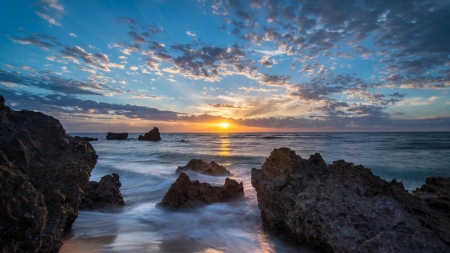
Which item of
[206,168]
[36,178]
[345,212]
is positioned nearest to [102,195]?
[36,178]

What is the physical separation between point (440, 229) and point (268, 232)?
2.56m

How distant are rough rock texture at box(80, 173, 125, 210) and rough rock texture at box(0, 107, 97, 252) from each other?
1.76 metres

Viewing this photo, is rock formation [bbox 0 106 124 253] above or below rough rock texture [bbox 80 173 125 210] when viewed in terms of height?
above

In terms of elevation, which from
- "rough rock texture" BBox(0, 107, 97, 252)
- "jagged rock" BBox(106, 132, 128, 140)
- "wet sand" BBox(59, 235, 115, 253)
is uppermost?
"rough rock texture" BBox(0, 107, 97, 252)

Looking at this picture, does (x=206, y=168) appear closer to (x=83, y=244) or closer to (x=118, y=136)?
(x=83, y=244)

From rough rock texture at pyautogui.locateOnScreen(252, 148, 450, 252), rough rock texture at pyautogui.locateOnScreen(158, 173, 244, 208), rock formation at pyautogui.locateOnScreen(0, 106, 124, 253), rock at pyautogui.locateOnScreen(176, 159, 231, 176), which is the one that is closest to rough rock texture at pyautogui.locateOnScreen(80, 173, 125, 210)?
rough rock texture at pyautogui.locateOnScreen(158, 173, 244, 208)

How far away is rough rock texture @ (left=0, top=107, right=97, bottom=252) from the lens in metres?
1.87

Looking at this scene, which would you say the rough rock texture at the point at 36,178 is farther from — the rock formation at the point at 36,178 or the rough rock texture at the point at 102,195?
the rough rock texture at the point at 102,195

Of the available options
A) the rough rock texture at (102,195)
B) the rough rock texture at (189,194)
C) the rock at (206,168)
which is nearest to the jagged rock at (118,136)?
the rock at (206,168)

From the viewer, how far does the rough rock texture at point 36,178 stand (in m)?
1.87

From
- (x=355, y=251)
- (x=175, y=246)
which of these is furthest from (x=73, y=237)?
(x=355, y=251)

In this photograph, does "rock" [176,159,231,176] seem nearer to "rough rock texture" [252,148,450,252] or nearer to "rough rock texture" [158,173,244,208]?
"rough rock texture" [158,173,244,208]

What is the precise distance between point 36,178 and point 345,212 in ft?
13.0

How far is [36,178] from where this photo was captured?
99.0 inches
